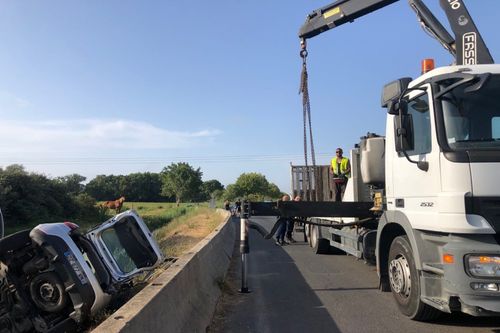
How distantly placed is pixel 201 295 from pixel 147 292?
1906 mm

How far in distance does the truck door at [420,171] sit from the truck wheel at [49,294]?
14.3ft

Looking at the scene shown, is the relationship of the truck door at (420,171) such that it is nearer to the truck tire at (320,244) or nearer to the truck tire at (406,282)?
the truck tire at (406,282)

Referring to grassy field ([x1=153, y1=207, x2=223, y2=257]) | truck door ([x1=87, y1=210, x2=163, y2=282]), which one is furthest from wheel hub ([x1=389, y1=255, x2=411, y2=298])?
grassy field ([x1=153, y1=207, x2=223, y2=257])

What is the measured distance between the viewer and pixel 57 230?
5969mm

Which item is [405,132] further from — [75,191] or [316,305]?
[75,191]

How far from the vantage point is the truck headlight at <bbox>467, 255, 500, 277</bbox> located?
482cm

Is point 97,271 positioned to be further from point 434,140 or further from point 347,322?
point 434,140

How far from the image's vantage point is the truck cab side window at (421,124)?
579 cm

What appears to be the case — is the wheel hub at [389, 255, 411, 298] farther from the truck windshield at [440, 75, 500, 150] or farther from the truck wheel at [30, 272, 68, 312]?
the truck wheel at [30, 272, 68, 312]

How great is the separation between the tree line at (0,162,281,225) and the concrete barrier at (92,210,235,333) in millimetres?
8248

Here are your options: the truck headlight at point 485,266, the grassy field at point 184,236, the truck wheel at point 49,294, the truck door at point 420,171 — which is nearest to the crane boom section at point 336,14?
the truck door at point 420,171

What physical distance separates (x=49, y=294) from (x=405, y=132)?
4719 millimetres

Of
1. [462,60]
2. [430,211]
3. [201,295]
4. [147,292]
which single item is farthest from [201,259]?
[462,60]

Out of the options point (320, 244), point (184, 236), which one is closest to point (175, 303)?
point (320, 244)
